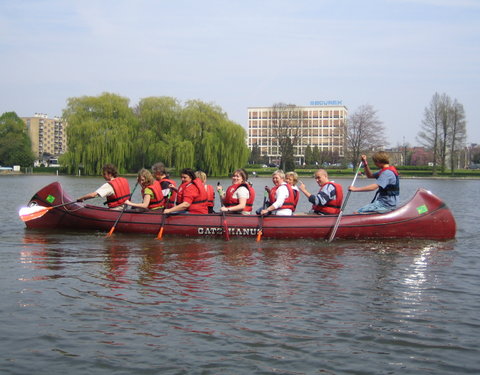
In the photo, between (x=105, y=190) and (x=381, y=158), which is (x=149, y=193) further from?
(x=381, y=158)

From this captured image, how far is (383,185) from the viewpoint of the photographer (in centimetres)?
1157

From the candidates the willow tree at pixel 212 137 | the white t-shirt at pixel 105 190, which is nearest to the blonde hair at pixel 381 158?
the white t-shirt at pixel 105 190

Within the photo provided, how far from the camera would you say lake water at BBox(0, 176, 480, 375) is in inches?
207

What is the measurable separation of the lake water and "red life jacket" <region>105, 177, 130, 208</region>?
2029 millimetres

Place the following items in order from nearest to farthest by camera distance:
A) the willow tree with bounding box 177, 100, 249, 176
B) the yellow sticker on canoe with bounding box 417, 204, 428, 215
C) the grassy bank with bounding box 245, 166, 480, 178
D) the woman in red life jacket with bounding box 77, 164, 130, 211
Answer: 1. the yellow sticker on canoe with bounding box 417, 204, 428, 215
2. the woman in red life jacket with bounding box 77, 164, 130, 211
3. the willow tree with bounding box 177, 100, 249, 176
4. the grassy bank with bounding box 245, 166, 480, 178

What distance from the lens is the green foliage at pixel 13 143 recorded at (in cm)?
7831

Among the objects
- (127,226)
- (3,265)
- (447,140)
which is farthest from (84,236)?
(447,140)

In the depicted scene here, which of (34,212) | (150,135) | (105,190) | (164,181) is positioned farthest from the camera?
(150,135)

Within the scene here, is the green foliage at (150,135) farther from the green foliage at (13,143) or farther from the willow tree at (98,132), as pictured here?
the green foliage at (13,143)

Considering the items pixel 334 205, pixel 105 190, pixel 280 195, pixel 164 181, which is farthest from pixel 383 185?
pixel 105 190

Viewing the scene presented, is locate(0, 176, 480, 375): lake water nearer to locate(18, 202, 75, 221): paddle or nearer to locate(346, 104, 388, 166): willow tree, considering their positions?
locate(18, 202, 75, 221): paddle

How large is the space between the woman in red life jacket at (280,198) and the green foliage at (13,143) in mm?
72656

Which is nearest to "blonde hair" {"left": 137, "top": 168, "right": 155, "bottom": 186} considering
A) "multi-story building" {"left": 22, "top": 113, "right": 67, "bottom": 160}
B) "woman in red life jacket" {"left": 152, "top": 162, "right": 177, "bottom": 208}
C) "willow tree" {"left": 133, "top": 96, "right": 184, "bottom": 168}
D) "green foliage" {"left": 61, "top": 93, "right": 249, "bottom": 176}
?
"woman in red life jacket" {"left": 152, "top": 162, "right": 177, "bottom": 208}

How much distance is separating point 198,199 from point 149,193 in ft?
3.58
